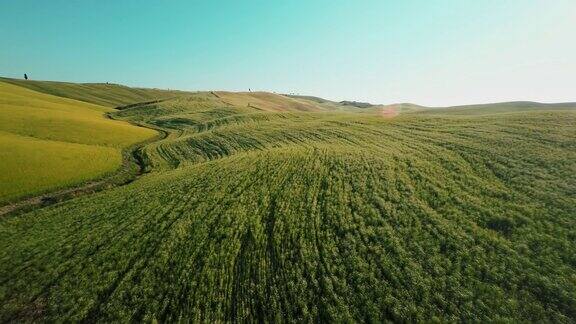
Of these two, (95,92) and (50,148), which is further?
(95,92)

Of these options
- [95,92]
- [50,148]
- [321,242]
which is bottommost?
[321,242]

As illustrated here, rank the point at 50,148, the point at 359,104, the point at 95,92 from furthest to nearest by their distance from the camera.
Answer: the point at 359,104, the point at 95,92, the point at 50,148

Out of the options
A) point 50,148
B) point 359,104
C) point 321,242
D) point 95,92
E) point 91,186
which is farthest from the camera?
point 359,104

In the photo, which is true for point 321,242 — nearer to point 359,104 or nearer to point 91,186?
point 91,186

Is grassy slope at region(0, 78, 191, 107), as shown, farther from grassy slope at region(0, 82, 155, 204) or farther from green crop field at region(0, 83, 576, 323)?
green crop field at region(0, 83, 576, 323)

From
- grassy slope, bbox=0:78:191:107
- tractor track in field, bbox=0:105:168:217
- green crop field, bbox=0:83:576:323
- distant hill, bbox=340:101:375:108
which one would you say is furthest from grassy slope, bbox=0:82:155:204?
distant hill, bbox=340:101:375:108

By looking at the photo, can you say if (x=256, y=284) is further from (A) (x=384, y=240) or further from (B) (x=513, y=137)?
(B) (x=513, y=137)

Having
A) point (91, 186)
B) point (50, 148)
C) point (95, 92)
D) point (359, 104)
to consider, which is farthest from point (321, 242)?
point (359, 104)

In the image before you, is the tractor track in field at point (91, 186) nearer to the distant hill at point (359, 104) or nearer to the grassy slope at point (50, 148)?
the grassy slope at point (50, 148)

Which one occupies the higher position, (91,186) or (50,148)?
(50,148)
